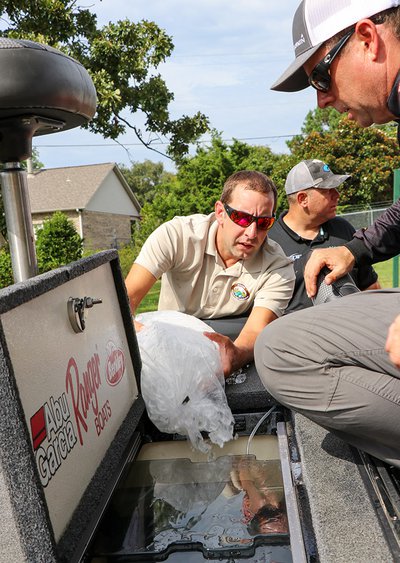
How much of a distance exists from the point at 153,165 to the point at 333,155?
38685 mm

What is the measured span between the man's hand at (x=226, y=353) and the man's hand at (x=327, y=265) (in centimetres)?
40

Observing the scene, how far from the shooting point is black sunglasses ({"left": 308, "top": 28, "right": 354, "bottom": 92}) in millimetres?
1494

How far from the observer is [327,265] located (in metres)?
2.20

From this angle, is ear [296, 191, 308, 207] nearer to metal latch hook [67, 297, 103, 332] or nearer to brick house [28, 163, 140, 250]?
metal latch hook [67, 297, 103, 332]

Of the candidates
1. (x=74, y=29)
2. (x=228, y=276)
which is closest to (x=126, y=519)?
(x=228, y=276)

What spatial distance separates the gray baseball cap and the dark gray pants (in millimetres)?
2732

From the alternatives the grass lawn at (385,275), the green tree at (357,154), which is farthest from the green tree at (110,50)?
the green tree at (357,154)

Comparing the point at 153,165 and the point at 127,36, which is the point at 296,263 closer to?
the point at 127,36

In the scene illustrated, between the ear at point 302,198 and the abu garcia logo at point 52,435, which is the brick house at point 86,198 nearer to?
the ear at point 302,198

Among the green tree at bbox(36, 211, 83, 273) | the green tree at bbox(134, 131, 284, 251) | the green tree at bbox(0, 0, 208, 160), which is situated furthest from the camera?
the green tree at bbox(134, 131, 284, 251)

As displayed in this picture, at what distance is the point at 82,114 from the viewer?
163 centimetres

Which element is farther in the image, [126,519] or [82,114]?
[82,114]

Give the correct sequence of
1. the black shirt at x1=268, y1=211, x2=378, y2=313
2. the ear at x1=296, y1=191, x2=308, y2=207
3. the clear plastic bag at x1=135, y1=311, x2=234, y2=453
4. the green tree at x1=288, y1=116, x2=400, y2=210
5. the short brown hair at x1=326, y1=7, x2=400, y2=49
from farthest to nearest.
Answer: the green tree at x1=288, y1=116, x2=400, y2=210 < the ear at x1=296, y1=191, x2=308, y2=207 < the black shirt at x1=268, y1=211, x2=378, y2=313 < the clear plastic bag at x1=135, y1=311, x2=234, y2=453 < the short brown hair at x1=326, y1=7, x2=400, y2=49

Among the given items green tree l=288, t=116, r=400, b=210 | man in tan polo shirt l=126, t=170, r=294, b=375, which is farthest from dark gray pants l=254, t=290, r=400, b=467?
green tree l=288, t=116, r=400, b=210
